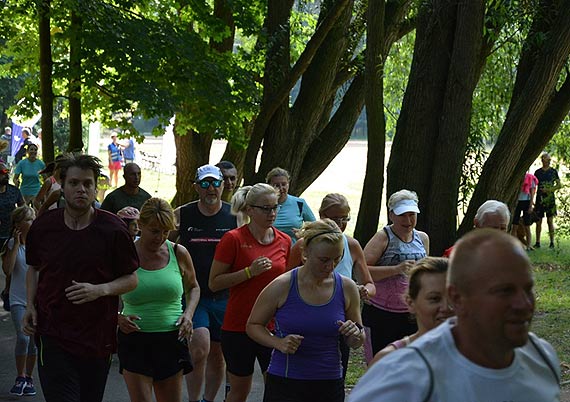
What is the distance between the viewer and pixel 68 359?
263 inches

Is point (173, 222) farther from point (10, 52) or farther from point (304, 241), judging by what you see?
point (10, 52)

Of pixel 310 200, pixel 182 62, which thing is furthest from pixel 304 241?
pixel 310 200

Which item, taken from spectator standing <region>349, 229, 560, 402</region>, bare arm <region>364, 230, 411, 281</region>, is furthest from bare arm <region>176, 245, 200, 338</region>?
spectator standing <region>349, 229, 560, 402</region>

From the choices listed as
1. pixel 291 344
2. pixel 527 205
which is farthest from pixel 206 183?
pixel 527 205

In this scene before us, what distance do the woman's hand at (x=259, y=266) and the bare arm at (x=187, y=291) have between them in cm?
42

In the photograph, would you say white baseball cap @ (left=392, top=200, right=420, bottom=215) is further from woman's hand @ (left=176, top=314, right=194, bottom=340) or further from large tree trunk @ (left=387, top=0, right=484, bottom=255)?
large tree trunk @ (left=387, top=0, right=484, bottom=255)

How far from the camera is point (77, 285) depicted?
6570mm

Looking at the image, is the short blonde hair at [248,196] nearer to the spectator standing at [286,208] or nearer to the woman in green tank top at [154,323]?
the woman in green tank top at [154,323]

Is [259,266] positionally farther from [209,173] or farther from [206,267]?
[209,173]

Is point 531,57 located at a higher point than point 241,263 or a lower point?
higher

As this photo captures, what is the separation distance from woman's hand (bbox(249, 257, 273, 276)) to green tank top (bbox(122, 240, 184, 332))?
68 centimetres

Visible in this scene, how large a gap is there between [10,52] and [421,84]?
38.0 ft

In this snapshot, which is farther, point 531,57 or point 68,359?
point 531,57

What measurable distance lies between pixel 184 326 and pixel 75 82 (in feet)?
35.2
